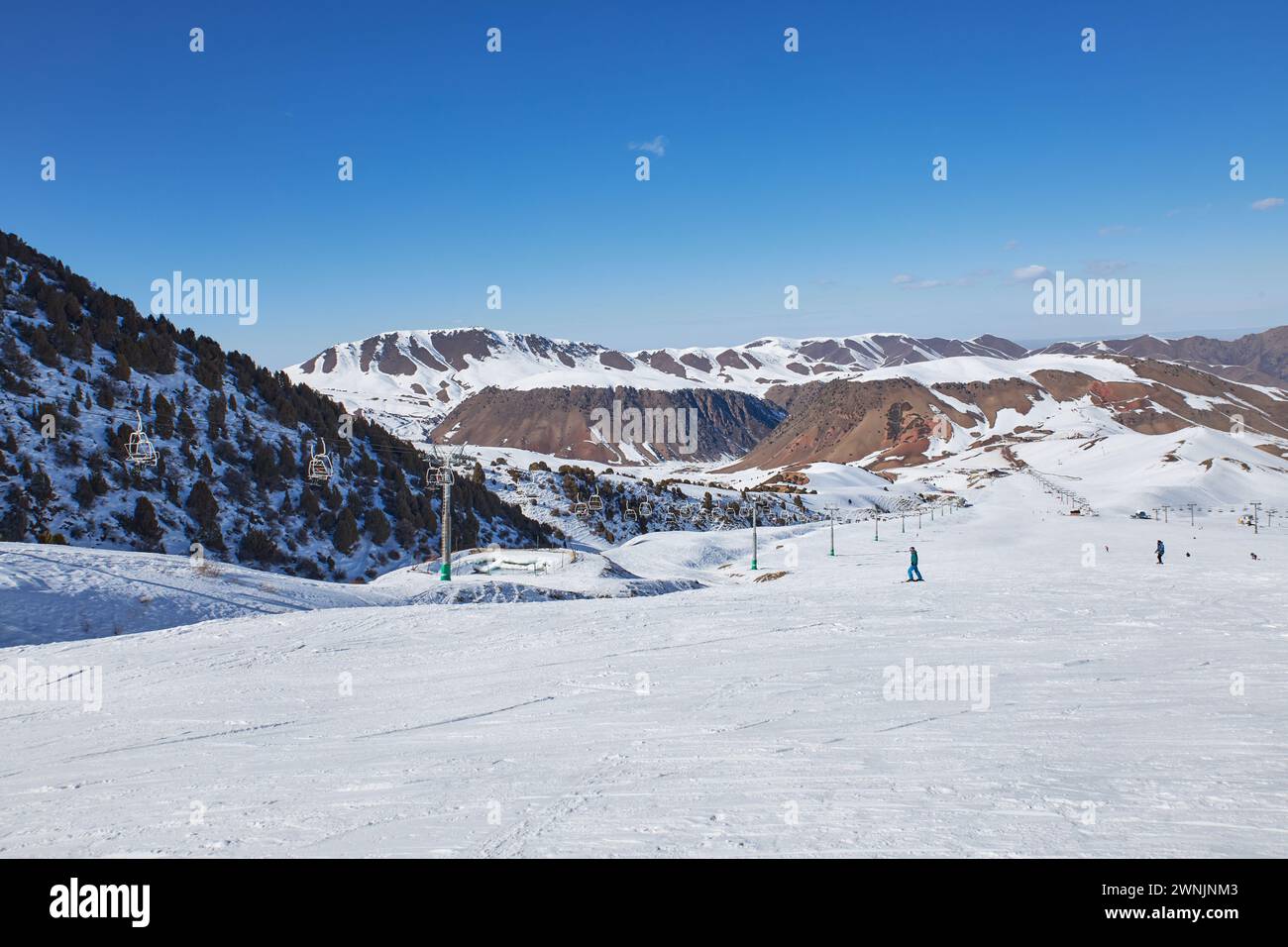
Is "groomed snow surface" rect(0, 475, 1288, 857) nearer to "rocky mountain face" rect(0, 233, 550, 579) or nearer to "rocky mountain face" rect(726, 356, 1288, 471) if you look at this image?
"rocky mountain face" rect(0, 233, 550, 579)

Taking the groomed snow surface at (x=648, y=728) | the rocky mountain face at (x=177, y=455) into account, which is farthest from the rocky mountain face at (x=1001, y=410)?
the groomed snow surface at (x=648, y=728)

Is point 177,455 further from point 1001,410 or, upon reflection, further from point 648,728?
point 1001,410

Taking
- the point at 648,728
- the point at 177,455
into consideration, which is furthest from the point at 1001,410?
the point at 648,728

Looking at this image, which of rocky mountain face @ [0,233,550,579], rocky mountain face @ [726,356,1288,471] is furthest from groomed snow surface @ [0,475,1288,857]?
rocky mountain face @ [726,356,1288,471]

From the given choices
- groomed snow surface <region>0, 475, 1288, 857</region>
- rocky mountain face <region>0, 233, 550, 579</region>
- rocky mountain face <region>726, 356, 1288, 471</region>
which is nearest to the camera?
groomed snow surface <region>0, 475, 1288, 857</region>
